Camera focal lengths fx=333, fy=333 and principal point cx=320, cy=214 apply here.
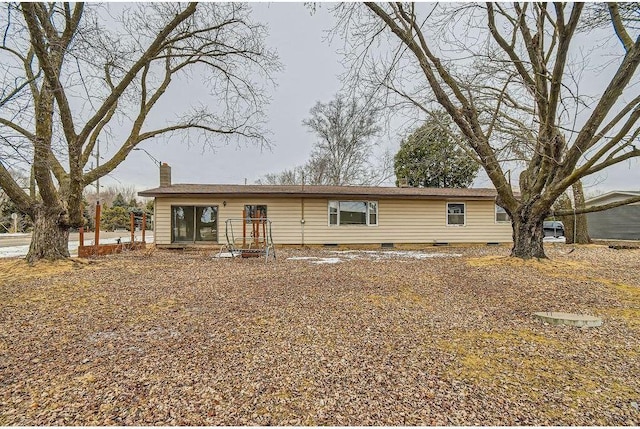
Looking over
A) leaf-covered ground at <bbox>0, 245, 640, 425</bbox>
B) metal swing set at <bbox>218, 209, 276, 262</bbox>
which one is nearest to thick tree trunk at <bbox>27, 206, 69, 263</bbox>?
leaf-covered ground at <bbox>0, 245, 640, 425</bbox>

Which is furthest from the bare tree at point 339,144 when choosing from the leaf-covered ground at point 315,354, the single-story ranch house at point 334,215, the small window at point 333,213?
the leaf-covered ground at point 315,354

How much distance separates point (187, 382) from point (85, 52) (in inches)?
240

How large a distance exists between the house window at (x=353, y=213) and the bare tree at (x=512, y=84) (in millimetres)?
5863

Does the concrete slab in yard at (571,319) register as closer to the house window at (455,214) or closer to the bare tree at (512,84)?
the bare tree at (512,84)

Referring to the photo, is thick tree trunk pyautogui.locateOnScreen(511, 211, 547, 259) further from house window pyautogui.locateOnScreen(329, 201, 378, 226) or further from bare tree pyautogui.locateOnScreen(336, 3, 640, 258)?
house window pyautogui.locateOnScreen(329, 201, 378, 226)

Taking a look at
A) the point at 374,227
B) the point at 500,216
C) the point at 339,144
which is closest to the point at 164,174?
the point at 374,227

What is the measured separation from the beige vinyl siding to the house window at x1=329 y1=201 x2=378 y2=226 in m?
0.18

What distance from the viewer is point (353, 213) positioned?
14297mm

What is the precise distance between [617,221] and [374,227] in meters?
14.6

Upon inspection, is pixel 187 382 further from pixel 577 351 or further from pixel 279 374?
pixel 577 351

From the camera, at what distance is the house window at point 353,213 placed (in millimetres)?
14109

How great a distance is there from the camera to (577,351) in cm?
317

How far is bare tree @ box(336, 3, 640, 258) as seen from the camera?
6855 mm

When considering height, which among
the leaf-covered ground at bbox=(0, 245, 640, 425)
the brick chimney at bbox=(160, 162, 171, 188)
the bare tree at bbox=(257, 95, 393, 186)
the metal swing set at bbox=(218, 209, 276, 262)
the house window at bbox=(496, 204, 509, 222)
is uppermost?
the bare tree at bbox=(257, 95, 393, 186)
